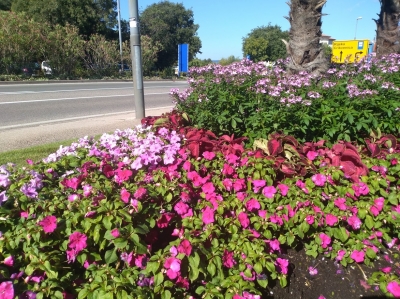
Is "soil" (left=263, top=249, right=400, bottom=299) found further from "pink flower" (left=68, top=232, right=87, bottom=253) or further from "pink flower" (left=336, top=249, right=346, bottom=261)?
A: "pink flower" (left=68, top=232, right=87, bottom=253)

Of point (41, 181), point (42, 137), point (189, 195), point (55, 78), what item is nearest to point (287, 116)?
point (189, 195)

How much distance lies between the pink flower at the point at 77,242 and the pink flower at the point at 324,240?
1600mm

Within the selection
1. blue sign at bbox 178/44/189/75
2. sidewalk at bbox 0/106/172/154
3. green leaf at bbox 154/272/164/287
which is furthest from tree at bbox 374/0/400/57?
blue sign at bbox 178/44/189/75

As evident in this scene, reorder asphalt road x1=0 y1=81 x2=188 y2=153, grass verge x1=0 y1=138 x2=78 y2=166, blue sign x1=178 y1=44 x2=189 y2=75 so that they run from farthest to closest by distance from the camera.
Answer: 1. blue sign x1=178 y1=44 x2=189 y2=75
2. asphalt road x1=0 y1=81 x2=188 y2=153
3. grass verge x1=0 y1=138 x2=78 y2=166

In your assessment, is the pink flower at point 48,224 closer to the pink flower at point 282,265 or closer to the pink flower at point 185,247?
the pink flower at point 185,247

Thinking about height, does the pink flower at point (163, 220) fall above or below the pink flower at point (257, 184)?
below

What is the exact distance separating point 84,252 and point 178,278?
1.71 feet

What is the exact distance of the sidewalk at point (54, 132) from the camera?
18.2 feet

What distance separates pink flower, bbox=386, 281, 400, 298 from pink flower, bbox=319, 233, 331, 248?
0.43 metres

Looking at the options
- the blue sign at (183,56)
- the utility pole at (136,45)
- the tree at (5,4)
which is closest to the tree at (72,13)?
the tree at (5,4)

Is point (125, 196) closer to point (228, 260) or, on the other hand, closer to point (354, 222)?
point (228, 260)

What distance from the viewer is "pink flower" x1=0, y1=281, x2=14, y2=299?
1.37 metres

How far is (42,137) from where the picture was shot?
19.6 feet

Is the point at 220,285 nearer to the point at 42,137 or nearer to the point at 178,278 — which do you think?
the point at 178,278
